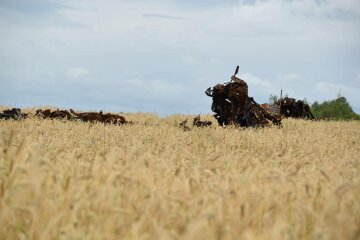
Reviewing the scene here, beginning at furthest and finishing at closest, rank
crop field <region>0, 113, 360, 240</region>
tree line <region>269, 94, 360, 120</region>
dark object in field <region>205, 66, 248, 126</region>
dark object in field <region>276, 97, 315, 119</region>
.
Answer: tree line <region>269, 94, 360, 120</region>
dark object in field <region>276, 97, 315, 119</region>
dark object in field <region>205, 66, 248, 126</region>
crop field <region>0, 113, 360, 240</region>

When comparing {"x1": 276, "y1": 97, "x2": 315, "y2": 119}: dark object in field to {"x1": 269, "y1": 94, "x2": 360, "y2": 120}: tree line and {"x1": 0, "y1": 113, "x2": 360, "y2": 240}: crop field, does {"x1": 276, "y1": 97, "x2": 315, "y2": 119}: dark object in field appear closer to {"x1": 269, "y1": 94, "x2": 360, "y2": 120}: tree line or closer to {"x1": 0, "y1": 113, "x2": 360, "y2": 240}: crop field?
{"x1": 269, "y1": 94, "x2": 360, "y2": 120}: tree line

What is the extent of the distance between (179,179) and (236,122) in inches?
451

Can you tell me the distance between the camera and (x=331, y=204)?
2777 millimetres

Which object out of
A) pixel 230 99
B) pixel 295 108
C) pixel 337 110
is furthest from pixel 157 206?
pixel 337 110

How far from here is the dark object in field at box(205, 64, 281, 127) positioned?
47.9 ft

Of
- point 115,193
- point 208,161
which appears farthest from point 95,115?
point 115,193

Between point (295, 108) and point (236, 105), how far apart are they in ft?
38.4

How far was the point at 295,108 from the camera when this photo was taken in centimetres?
2566

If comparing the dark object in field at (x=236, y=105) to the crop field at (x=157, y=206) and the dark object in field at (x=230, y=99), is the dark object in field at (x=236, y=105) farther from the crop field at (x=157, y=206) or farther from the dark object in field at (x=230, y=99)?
the crop field at (x=157, y=206)

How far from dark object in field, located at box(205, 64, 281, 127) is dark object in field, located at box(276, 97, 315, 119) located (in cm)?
1075

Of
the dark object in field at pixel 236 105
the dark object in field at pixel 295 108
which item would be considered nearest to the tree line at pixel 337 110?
the dark object in field at pixel 295 108

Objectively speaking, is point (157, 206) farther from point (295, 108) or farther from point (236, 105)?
point (295, 108)

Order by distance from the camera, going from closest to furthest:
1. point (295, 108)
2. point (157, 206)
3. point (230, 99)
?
point (157, 206), point (230, 99), point (295, 108)

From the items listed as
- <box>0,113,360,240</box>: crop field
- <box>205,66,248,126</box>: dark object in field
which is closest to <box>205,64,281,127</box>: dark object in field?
<box>205,66,248,126</box>: dark object in field
